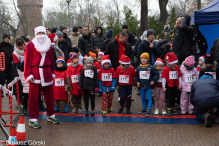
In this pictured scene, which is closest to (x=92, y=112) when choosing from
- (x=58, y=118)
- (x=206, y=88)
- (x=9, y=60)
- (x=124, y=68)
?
(x=58, y=118)

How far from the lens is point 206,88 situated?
21.3ft

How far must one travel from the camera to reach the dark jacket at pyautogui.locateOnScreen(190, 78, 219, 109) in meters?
6.39

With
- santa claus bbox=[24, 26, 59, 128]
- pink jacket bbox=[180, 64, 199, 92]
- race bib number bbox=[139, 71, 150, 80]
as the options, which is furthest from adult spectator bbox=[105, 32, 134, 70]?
santa claus bbox=[24, 26, 59, 128]

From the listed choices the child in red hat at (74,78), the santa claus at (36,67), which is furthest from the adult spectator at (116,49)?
the santa claus at (36,67)

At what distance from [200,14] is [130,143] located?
14.7ft

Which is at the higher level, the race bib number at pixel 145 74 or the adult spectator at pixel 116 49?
the adult spectator at pixel 116 49

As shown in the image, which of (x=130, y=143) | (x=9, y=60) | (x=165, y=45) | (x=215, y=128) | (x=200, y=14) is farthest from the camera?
(x=9, y=60)

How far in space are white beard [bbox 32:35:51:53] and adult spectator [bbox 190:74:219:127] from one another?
3.52 m

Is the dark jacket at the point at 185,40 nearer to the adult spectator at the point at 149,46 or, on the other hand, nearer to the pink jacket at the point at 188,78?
the adult spectator at the point at 149,46

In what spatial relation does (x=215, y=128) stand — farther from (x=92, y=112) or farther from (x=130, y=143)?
(x=92, y=112)

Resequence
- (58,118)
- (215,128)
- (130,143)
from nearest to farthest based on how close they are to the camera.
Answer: (130,143), (215,128), (58,118)

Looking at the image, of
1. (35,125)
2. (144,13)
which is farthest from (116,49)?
(144,13)

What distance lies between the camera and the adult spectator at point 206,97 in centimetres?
638

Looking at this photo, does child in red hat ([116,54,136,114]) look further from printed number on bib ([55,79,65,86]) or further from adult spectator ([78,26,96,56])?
adult spectator ([78,26,96,56])
